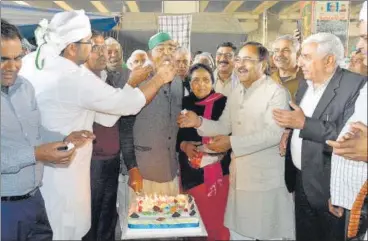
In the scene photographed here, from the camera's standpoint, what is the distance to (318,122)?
1.26 m

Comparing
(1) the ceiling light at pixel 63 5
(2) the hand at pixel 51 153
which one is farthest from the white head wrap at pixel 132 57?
(2) the hand at pixel 51 153

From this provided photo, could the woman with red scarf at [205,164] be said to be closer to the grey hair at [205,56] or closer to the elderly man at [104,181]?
the grey hair at [205,56]

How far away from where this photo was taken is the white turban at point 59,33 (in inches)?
49.7

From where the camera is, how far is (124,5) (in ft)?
4.57

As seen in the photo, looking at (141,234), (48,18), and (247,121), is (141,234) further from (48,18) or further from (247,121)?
(48,18)

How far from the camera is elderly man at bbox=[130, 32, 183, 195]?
1494mm

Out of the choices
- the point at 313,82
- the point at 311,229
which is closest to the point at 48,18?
the point at 313,82

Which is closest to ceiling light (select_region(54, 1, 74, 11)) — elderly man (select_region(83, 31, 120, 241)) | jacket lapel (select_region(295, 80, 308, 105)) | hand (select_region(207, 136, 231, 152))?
elderly man (select_region(83, 31, 120, 241))

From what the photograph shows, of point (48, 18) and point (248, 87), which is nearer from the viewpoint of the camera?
point (48, 18)

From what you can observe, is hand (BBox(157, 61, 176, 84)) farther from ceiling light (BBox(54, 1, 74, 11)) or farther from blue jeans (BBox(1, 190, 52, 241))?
blue jeans (BBox(1, 190, 52, 241))

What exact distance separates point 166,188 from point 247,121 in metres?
0.37

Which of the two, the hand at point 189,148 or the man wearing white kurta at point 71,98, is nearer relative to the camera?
the man wearing white kurta at point 71,98

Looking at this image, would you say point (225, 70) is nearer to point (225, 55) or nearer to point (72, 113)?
point (225, 55)

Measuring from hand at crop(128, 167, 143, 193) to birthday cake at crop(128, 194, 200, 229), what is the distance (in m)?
0.03
